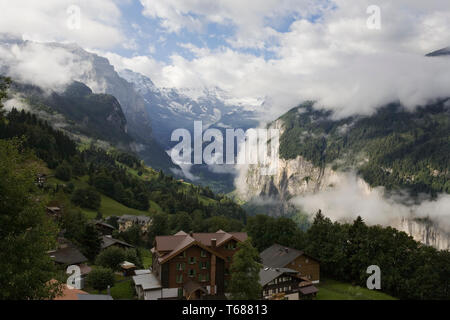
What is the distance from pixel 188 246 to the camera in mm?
49750

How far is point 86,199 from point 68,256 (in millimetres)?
67797

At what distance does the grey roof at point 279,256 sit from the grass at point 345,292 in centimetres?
738

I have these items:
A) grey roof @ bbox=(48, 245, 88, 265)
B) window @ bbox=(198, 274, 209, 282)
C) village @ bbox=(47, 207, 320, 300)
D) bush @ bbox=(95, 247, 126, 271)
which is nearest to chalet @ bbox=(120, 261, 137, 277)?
village @ bbox=(47, 207, 320, 300)

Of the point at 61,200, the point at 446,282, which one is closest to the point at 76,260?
the point at 61,200

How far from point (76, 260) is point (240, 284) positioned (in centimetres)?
3655

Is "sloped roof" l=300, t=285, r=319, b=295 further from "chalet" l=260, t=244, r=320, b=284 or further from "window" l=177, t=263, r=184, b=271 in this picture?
"window" l=177, t=263, r=184, b=271

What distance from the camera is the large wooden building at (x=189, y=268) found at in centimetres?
4859

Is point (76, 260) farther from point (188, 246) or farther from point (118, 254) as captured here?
point (188, 246)

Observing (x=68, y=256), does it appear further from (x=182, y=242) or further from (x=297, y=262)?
(x=297, y=262)

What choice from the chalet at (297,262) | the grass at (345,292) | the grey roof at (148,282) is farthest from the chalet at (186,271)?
the grass at (345,292)

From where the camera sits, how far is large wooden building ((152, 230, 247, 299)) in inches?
1913

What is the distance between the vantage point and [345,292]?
61.5 metres

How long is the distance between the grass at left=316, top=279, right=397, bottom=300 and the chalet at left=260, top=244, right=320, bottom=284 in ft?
8.38

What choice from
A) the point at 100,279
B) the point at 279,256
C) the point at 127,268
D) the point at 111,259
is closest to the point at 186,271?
the point at 100,279
